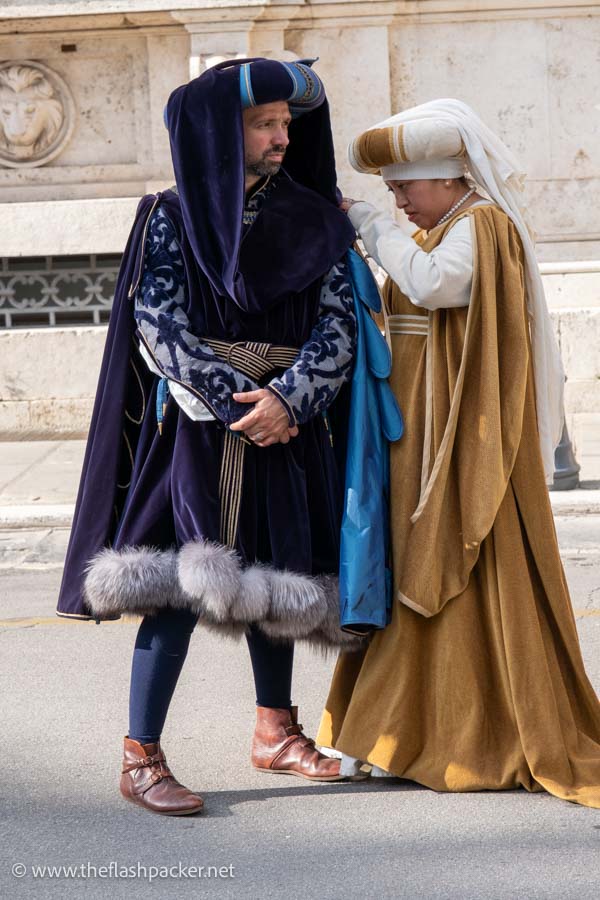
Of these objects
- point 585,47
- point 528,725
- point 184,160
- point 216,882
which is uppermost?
point 585,47

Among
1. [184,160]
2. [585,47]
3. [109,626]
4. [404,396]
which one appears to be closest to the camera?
[184,160]

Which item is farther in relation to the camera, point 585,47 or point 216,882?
point 585,47

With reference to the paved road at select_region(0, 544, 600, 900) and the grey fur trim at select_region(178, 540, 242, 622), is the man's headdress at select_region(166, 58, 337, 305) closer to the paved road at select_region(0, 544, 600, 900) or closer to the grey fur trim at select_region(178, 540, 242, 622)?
the grey fur trim at select_region(178, 540, 242, 622)

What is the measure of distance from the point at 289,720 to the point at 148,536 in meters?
0.75

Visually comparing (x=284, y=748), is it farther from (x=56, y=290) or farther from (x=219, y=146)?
(x=56, y=290)

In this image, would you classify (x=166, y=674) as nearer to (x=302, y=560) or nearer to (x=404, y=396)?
(x=302, y=560)

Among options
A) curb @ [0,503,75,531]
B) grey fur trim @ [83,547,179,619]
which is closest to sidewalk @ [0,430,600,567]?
curb @ [0,503,75,531]

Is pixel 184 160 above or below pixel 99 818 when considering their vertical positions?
above

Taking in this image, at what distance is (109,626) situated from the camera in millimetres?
5551

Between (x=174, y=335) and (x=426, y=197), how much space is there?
2.73ft

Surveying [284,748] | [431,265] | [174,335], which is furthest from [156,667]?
[431,265]

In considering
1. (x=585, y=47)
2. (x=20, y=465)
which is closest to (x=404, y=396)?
(x=20, y=465)

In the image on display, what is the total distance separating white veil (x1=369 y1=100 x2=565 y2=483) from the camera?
3529mm

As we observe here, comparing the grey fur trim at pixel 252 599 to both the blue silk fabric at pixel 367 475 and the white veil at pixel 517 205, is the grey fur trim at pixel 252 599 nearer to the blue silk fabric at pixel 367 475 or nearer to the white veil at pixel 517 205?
the blue silk fabric at pixel 367 475
